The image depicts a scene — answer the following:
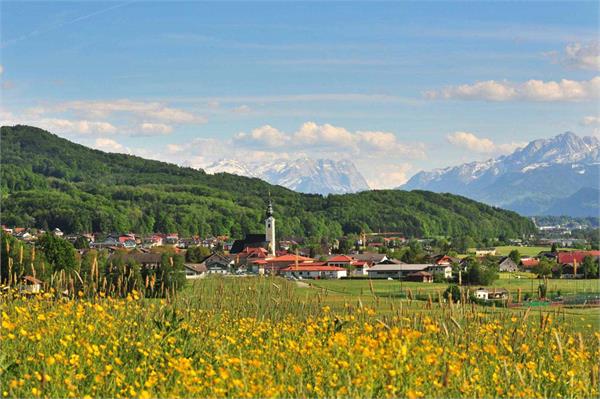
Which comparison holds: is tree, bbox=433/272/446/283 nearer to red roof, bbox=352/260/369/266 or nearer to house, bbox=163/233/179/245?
red roof, bbox=352/260/369/266

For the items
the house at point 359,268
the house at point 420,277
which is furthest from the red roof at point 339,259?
the house at point 420,277

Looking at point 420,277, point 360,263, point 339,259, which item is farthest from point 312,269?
point 339,259

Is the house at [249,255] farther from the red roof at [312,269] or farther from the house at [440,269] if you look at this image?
the house at [440,269]

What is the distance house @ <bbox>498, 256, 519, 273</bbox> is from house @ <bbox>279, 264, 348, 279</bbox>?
53.4 feet

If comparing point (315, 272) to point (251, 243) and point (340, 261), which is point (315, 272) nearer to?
point (340, 261)

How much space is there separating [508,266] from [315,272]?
21.0 metres

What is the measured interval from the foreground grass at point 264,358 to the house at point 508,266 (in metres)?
82.5

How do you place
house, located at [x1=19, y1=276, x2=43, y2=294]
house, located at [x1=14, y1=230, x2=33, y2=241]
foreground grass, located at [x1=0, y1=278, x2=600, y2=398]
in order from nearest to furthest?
foreground grass, located at [x1=0, y1=278, x2=600, y2=398] → house, located at [x1=19, y1=276, x2=43, y2=294] → house, located at [x1=14, y1=230, x2=33, y2=241]

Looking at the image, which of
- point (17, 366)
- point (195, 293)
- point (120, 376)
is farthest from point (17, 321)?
point (195, 293)

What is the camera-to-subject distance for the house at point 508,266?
9562cm

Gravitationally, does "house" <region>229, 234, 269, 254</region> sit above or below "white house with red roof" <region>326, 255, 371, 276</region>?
above

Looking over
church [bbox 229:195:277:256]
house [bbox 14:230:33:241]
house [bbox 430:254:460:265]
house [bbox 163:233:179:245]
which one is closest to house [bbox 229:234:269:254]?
church [bbox 229:195:277:256]

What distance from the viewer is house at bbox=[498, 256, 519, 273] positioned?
314ft

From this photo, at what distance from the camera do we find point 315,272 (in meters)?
91.5
